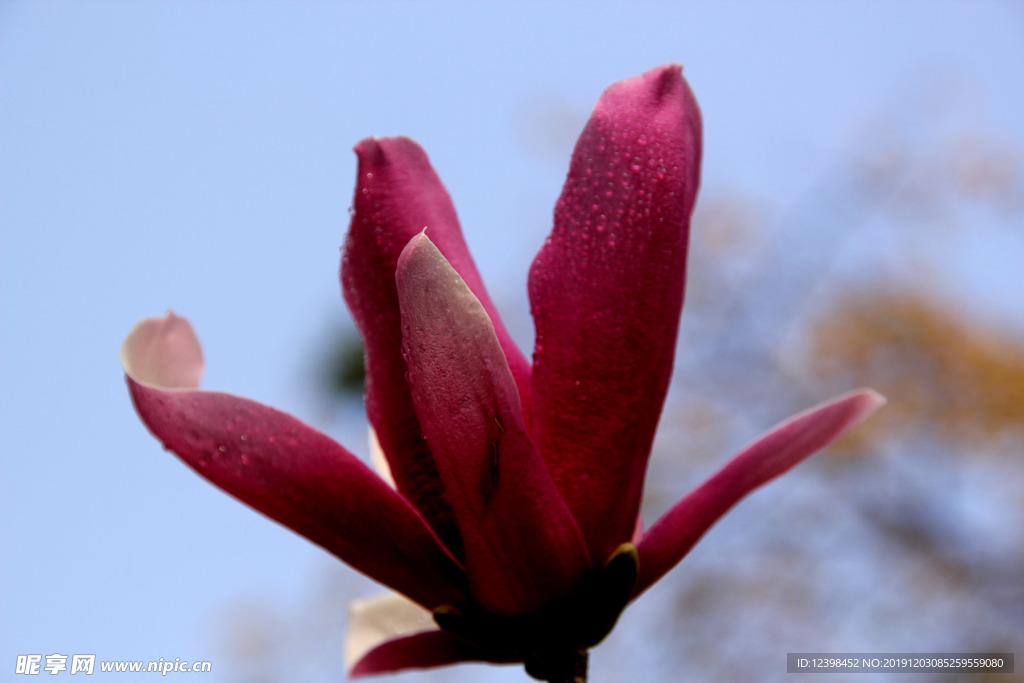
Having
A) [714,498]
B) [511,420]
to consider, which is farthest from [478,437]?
[714,498]

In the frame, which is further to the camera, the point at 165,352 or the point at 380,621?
the point at 380,621

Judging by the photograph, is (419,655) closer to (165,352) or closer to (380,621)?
(380,621)

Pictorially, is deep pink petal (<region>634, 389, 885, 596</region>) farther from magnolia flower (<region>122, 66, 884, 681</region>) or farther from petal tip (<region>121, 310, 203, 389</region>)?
petal tip (<region>121, 310, 203, 389</region>)

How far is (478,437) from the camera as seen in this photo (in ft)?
1.23

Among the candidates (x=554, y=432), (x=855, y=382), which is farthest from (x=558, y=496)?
(x=855, y=382)

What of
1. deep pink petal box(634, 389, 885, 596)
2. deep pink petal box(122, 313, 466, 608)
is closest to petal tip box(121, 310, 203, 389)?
deep pink petal box(122, 313, 466, 608)

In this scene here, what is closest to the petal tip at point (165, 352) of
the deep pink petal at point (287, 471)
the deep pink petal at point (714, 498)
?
the deep pink petal at point (287, 471)

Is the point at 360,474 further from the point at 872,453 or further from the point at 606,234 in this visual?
the point at 872,453

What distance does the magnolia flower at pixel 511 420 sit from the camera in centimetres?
38

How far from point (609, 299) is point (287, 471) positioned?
16 centimetres

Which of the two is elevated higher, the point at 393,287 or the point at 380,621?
the point at 393,287

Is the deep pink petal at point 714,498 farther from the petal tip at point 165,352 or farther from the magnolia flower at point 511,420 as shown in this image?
the petal tip at point 165,352

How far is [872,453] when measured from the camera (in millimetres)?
3262

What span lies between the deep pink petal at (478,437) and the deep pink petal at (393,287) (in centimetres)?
3
